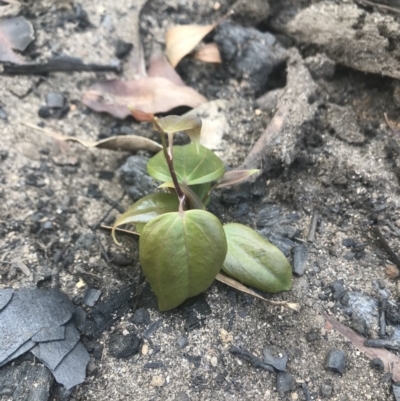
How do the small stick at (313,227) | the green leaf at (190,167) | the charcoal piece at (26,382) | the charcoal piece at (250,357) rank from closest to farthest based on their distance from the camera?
the charcoal piece at (26,382)
the charcoal piece at (250,357)
the green leaf at (190,167)
the small stick at (313,227)

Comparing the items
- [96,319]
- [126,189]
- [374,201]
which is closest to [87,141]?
[126,189]

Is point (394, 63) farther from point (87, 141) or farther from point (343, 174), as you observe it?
point (87, 141)

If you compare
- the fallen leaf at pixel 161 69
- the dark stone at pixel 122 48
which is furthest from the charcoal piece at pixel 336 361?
the dark stone at pixel 122 48

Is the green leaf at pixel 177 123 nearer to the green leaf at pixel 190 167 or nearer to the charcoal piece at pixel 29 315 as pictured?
the green leaf at pixel 190 167

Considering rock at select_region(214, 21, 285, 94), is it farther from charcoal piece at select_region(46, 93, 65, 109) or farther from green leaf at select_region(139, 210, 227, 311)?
green leaf at select_region(139, 210, 227, 311)

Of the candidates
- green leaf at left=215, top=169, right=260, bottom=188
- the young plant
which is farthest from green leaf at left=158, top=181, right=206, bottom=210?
green leaf at left=215, top=169, right=260, bottom=188
